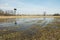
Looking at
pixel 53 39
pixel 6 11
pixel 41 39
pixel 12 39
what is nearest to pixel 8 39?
pixel 12 39

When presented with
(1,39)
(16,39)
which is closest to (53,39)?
(16,39)

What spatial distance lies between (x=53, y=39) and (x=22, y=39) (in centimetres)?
302

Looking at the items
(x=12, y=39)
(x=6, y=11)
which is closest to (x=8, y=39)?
(x=12, y=39)

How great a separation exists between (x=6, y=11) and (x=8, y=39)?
275 ft

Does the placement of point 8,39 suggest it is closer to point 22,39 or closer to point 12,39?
point 12,39

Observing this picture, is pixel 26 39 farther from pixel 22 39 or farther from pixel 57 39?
pixel 57 39

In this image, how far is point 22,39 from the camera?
1323cm

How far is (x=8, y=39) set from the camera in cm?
1295

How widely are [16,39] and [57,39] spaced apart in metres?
4.00

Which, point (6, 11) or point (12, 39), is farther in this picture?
point (6, 11)

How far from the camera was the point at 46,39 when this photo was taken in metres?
13.2

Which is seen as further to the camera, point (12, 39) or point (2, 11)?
point (2, 11)

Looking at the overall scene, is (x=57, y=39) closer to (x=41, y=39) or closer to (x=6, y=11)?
(x=41, y=39)

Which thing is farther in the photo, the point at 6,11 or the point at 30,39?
the point at 6,11
